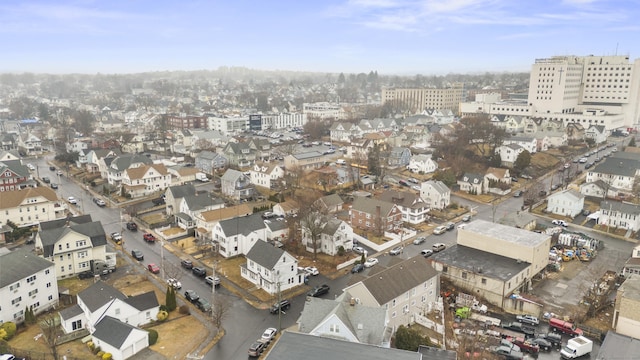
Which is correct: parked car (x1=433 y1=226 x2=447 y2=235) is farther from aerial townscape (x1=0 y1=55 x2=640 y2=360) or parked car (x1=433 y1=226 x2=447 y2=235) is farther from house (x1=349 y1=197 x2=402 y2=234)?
house (x1=349 y1=197 x2=402 y2=234)

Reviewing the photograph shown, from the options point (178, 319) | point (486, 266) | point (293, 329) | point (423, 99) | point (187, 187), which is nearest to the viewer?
point (293, 329)

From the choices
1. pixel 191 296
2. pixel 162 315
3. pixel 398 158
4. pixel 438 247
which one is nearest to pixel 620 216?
pixel 438 247

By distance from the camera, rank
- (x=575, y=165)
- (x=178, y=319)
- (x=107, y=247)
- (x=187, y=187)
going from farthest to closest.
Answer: (x=575, y=165) < (x=187, y=187) < (x=107, y=247) < (x=178, y=319)

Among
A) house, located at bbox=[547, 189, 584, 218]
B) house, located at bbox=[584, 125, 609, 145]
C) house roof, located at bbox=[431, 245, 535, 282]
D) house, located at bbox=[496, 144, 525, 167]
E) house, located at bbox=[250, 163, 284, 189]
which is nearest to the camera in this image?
house roof, located at bbox=[431, 245, 535, 282]

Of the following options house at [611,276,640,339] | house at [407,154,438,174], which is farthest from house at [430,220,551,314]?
house at [407,154,438,174]

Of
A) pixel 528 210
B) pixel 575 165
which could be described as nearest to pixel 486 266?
pixel 528 210

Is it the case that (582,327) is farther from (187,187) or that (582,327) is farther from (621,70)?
(621,70)

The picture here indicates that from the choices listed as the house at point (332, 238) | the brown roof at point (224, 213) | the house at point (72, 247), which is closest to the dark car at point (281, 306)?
the house at point (332, 238)
